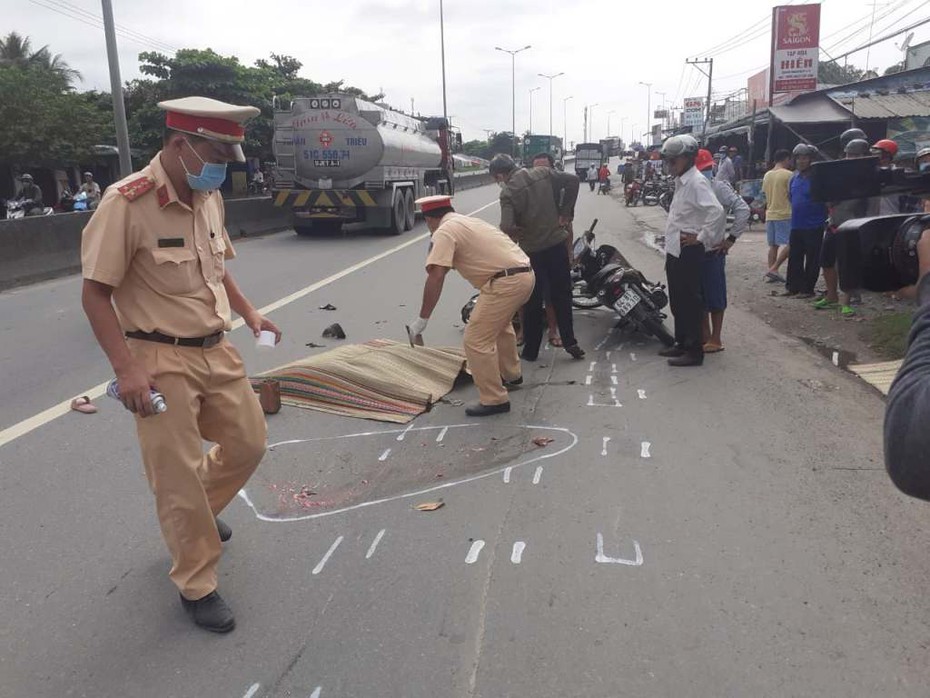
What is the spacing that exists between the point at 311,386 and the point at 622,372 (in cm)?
256

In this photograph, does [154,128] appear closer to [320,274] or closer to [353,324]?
[320,274]

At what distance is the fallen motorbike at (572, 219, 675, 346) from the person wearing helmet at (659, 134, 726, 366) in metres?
0.51

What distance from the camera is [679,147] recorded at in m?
6.24

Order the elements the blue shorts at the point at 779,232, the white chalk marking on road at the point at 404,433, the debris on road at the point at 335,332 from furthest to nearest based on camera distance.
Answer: the blue shorts at the point at 779,232, the debris on road at the point at 335,332, the white chalk marking on road at the point at 404,433

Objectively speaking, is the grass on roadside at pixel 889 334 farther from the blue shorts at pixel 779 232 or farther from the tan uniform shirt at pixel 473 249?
the tan uniform shirt at pixel 473 249

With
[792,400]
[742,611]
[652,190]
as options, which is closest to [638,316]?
[792,400]

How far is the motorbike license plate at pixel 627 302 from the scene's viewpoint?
Result: 7.08 meters

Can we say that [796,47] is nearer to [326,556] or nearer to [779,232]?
[779,232]

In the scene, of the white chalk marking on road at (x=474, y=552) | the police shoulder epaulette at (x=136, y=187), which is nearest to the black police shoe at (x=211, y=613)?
the white chalk marking on road at (x=474, y=552)

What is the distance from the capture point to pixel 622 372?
6379mm

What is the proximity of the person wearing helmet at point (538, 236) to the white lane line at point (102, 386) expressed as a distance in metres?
2.80

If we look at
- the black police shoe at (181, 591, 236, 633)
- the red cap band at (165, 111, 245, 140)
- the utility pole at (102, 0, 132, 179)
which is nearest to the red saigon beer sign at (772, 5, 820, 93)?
the utility pole at (102, 0, 132, 179)

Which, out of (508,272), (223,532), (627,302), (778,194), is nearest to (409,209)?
(778,194)

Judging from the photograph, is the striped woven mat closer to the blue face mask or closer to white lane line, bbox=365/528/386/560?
white lane line, bbox=365/528/386/560
